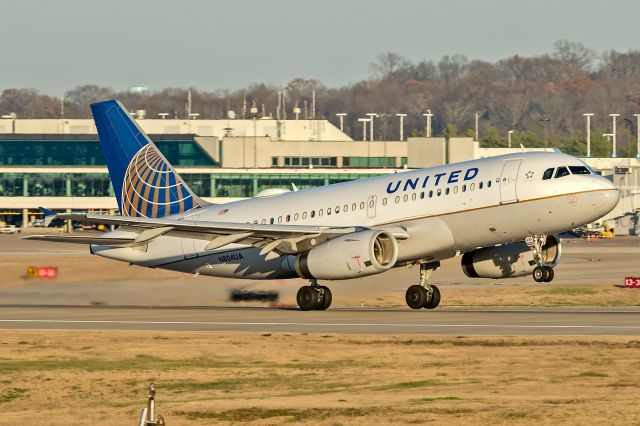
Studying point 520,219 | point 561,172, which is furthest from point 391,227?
point 561,172

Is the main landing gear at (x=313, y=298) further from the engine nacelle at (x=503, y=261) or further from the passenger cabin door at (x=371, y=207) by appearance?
the engine nacelle at (x=503, y=261)

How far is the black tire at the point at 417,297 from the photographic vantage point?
51188 millimetres

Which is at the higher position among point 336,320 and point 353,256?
point 353,256

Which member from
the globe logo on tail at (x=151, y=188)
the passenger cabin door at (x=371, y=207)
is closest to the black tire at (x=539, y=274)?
the passenger cabin door at (x=371, y=207)

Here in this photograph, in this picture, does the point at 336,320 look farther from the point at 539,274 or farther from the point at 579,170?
the point at 579,170

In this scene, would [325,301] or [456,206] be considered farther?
[325,301]

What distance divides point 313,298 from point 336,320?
3996mm

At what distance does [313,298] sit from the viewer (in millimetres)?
50156

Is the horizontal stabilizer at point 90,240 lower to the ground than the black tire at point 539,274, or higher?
higher

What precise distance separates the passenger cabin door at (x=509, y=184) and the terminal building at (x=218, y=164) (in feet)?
292

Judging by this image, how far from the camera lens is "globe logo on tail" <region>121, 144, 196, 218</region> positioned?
55.8 meters

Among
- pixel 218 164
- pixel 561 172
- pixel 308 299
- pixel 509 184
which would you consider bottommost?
pixel 308 299

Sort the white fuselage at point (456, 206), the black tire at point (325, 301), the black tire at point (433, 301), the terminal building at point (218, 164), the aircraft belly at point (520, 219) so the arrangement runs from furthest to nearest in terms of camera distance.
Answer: the terminal building at point (218, 164) < the black tire at point (433, 301) < the black tire at point (325, 301) < the white fuselage at point (456, 206) < the aircraft belly at point (520, 219)

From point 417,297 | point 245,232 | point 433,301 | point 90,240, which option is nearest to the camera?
point 245,232
